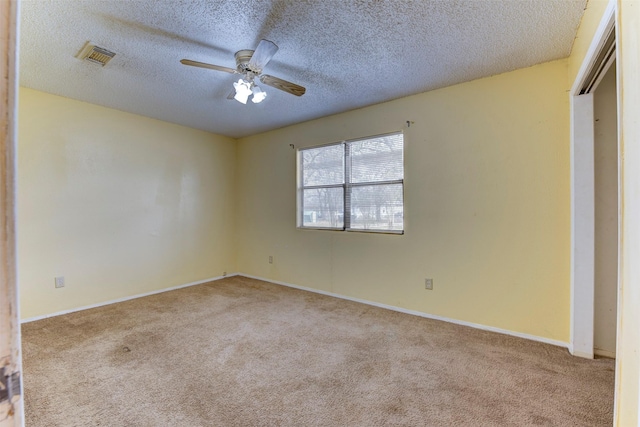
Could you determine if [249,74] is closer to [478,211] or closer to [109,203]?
[478,211]

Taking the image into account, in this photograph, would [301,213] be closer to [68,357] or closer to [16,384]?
[68,357]

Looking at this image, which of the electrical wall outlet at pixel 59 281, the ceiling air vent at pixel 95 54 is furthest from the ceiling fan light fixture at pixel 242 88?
the electrical wall outlet at pixel 59 281

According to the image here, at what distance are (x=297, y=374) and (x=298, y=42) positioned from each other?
2.39m

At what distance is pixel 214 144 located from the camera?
4.66 m

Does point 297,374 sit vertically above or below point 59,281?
below

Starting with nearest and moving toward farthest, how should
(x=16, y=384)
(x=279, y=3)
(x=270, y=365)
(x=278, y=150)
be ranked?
(x=16, y=384)
(x=279, y=3)
(x=270, y=365)
(x=278, y=150)

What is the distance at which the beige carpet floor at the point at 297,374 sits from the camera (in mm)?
1620

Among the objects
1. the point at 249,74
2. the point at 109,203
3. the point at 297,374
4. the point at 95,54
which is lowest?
the point at 297,374

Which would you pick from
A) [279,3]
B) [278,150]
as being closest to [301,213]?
[278,150]

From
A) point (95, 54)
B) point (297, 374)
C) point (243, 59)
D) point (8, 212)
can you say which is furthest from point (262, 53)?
point (297, 374)

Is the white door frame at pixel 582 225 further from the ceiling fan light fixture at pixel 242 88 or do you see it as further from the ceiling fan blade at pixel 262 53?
the ceiling fan light fixture at pixel 242 88

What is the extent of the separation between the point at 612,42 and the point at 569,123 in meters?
0.94

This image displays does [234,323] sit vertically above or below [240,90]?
below

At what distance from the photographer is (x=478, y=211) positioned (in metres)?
2.78
